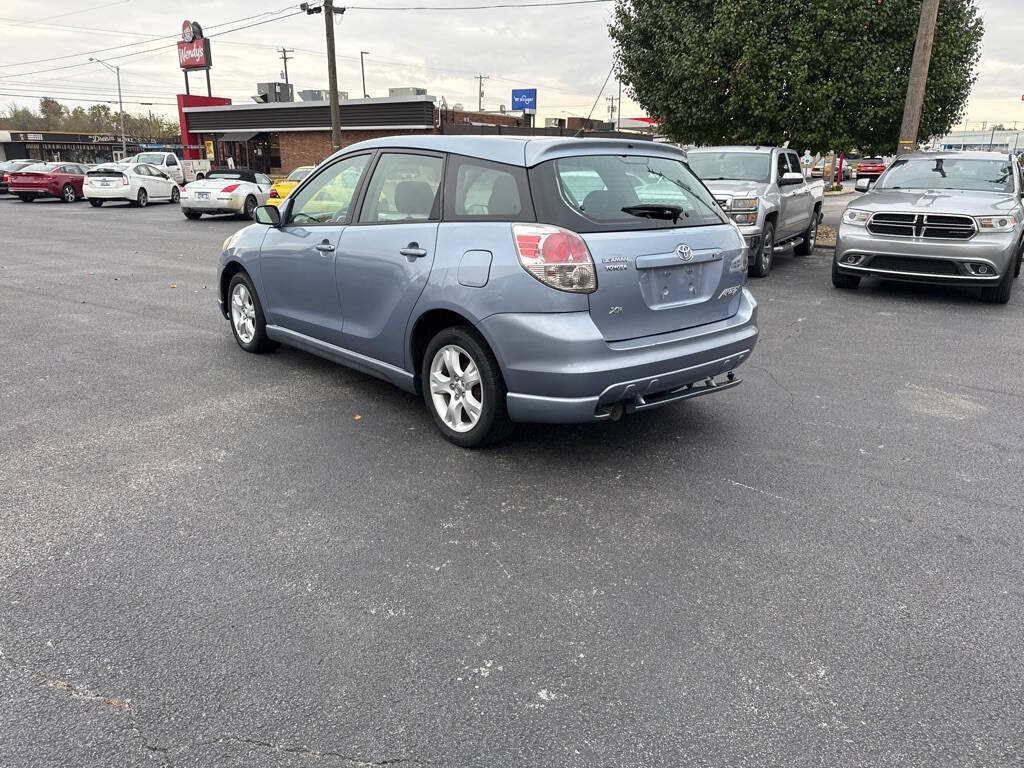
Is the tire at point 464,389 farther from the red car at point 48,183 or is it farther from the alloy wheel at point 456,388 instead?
the red car at point 48,183

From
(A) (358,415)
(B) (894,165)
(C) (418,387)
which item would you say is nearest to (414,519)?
(C) (418,387)

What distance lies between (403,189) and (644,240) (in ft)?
5.21

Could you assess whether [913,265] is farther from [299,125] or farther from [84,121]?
[84,121]

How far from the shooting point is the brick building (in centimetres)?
3962

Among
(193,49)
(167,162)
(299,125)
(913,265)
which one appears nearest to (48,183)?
(167,162)

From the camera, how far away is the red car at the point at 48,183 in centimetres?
2758

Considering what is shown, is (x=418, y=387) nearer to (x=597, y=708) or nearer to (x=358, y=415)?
(x=358, y=415)

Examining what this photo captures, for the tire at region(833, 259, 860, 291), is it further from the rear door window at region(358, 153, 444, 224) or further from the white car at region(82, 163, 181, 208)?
the white car at region(82, 163, 181, 208)

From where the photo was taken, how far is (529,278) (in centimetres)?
396

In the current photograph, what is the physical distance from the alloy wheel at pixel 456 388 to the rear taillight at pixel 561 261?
69cm

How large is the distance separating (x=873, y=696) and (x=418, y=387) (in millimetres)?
3018

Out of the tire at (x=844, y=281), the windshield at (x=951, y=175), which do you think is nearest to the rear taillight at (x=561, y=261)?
the tire at (x=844, y=281)

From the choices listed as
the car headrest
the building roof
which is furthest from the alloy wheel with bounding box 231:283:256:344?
the building roof

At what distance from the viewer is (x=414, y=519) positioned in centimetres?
371
